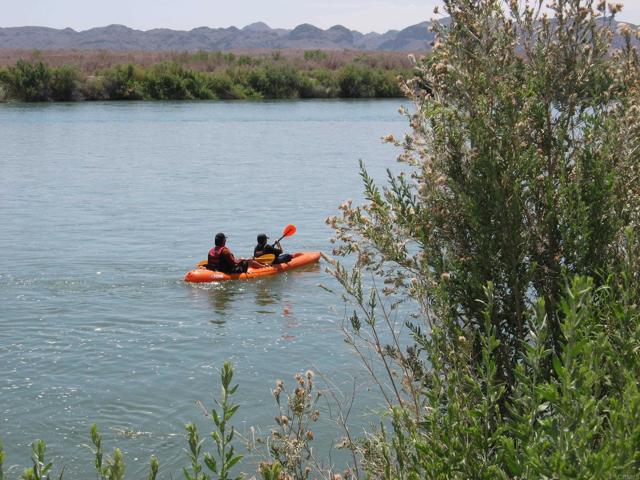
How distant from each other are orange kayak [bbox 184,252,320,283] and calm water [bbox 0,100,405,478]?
0.16m

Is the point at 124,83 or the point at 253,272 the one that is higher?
the point at 124,83

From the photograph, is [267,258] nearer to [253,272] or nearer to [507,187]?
[253,272]

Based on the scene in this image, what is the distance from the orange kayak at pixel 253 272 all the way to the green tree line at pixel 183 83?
3697 centimetres

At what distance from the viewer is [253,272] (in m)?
14.7

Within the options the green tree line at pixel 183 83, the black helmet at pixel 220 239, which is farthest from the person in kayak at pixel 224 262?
the green tree line at pixel 183 83

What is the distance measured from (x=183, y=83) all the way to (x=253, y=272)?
133 feet

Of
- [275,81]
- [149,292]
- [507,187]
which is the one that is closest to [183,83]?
[275,81]

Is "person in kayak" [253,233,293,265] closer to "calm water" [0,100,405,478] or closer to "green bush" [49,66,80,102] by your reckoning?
"calm water" [0,100,405,478]

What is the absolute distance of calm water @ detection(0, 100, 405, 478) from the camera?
29.0 ft

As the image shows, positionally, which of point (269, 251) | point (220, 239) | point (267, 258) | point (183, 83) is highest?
point (183, 83)

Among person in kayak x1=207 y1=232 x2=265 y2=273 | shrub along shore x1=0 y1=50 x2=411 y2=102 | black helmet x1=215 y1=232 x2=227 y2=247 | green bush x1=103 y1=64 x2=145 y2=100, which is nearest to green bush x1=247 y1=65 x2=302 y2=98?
shrub along shore x1=0 y1=50 x2=411 y2=102

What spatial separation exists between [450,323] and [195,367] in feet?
21.3

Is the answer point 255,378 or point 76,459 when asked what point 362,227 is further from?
point 255,378

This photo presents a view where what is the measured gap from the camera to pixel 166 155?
29188 mm
